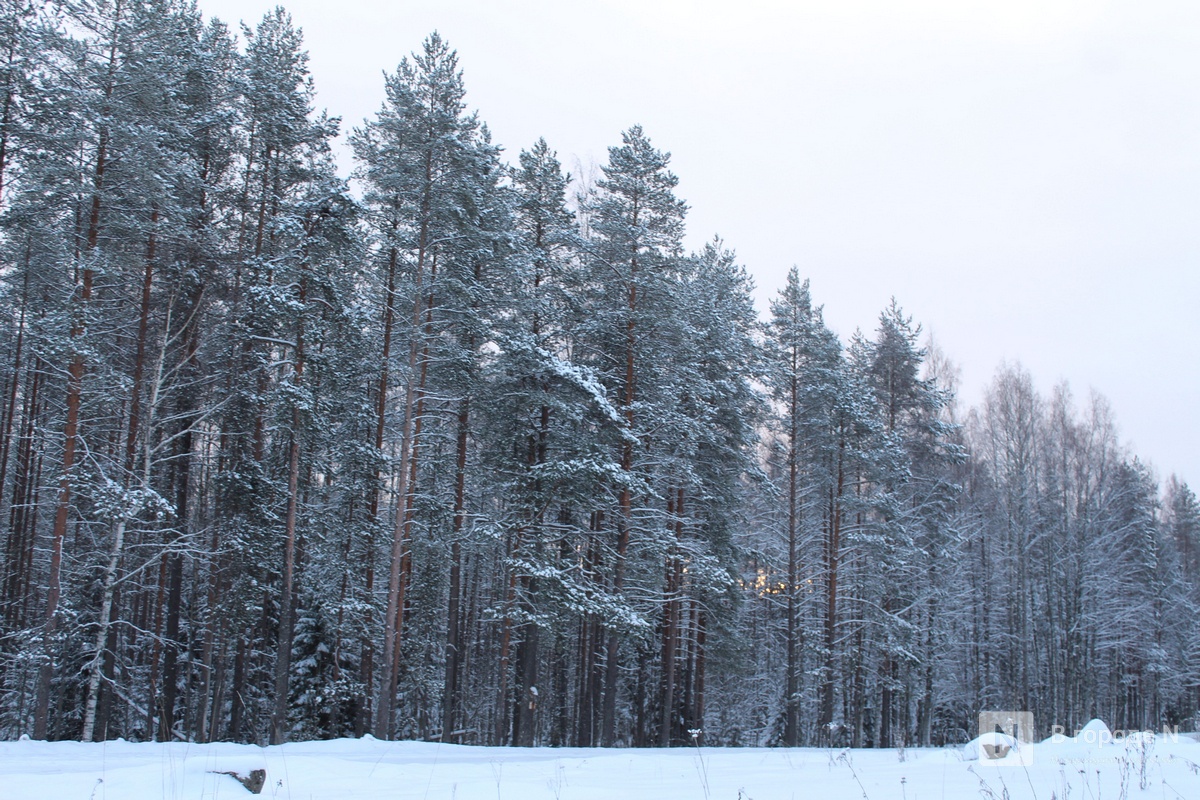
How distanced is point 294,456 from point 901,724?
1324 inches

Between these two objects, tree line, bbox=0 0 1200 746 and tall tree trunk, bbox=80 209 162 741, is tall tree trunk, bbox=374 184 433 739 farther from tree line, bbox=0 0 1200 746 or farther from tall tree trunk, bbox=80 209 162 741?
tall tree trunk, bbox=80 209 162 741

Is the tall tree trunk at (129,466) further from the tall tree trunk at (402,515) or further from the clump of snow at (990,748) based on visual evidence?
the clump of snow at (990,748)

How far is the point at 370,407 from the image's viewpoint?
18.2 m

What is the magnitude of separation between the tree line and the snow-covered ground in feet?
17.4

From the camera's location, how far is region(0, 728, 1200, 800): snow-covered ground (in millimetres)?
6953

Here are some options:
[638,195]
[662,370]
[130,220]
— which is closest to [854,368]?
[662,370]

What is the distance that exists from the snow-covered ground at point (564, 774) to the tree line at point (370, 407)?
5.29 m

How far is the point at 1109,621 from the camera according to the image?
116 feet

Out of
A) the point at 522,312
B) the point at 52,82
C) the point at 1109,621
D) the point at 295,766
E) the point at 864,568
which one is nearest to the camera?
the point at 295,766

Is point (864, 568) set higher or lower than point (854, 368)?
lower

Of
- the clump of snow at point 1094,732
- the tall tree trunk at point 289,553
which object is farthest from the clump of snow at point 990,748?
the tall tree trunk at point 289,553

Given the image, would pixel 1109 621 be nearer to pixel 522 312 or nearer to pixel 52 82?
pixel 522 312

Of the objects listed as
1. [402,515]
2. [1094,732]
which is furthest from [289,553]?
[1094,732]

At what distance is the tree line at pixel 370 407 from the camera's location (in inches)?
606
